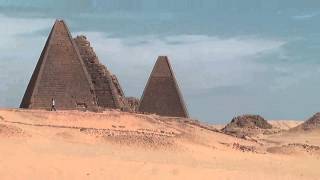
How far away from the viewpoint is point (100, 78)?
1184 inches

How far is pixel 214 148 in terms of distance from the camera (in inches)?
909

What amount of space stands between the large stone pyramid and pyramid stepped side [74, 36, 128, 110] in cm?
515

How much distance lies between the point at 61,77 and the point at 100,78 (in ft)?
8.75

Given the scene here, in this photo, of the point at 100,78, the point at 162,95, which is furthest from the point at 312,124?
the point at 100,78

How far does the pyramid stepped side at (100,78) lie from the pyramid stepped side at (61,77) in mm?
1523

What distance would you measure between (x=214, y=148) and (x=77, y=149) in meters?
6.55

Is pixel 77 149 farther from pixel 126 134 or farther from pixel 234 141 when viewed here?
pixel 234 141

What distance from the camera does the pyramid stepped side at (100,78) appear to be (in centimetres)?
2995

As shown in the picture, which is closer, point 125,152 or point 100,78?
point 125,152

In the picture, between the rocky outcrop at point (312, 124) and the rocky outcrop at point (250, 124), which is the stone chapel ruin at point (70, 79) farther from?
the rocky outcrop at point (312, 124)

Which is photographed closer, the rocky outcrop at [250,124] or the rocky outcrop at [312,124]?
the rocky outcrop at [250,124]

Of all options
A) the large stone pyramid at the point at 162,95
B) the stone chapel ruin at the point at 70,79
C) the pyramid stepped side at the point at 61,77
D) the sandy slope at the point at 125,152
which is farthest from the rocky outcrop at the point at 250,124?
the pyramid stepped side at the point at 61,77

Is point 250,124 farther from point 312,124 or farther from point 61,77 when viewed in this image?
point 61,77

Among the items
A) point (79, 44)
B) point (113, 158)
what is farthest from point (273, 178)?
point (79, 44)
